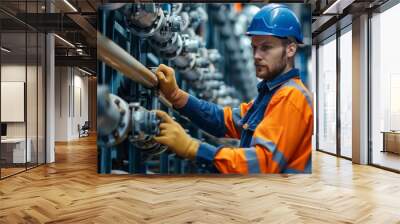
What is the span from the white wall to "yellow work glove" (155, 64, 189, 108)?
35.7ft

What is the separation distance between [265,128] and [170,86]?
62.7 inches

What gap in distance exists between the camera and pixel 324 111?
36.6ft

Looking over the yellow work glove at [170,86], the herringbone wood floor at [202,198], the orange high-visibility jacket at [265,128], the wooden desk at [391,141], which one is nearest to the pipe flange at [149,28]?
the yellow work glove at [170,86]

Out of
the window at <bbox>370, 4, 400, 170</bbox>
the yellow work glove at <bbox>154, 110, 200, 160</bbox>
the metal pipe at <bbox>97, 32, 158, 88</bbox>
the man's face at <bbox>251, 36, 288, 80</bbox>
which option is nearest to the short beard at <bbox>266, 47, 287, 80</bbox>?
the man's face at <bbox>251, 36, 288, 80</bbox>

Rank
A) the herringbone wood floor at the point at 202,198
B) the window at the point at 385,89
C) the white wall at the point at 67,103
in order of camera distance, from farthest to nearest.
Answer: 1. the white wall at the point at 67,103
2. the window at the point at 385,89
3. the herringbone wood floor at the point at 202,198

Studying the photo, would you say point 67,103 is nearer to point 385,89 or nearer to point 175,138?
point 175,138

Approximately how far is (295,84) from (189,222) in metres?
3.13

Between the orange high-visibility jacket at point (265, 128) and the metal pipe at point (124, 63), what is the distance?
653 millimetres

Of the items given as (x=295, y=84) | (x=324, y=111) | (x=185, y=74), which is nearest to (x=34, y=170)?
(x=185, y=74)

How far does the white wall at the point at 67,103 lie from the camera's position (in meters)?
16.1

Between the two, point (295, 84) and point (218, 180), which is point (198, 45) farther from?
point (218, 180)

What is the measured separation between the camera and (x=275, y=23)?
608 centimetres

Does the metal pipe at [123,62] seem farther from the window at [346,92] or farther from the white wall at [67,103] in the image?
the white wall at [67,103]

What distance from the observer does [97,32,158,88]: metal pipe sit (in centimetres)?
614
